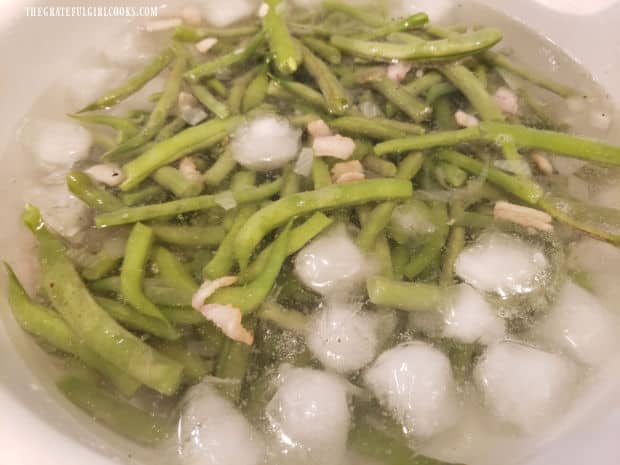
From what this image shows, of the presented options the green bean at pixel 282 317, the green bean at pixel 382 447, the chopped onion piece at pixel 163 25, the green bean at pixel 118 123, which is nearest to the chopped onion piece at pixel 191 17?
the chopped onion piece at pixel 163 25

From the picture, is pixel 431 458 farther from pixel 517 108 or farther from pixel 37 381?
pixel 517 108

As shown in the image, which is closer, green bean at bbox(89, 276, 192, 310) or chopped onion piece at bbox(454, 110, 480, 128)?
green bean at bbox(89, 276, 192, 310)

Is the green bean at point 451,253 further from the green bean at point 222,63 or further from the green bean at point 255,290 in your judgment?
the green bean at point 222,63

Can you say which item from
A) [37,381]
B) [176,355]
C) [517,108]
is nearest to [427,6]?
[517,108]

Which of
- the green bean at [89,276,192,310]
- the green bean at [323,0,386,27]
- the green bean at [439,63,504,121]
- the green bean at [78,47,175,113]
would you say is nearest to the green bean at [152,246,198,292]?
the green bean at [89,276,192,310]

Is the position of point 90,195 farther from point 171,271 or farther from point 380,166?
point 380,166

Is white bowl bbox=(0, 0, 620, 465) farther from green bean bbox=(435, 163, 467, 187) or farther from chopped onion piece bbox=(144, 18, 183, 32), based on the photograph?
green bean bbox=(435, 163, 467, 187)
